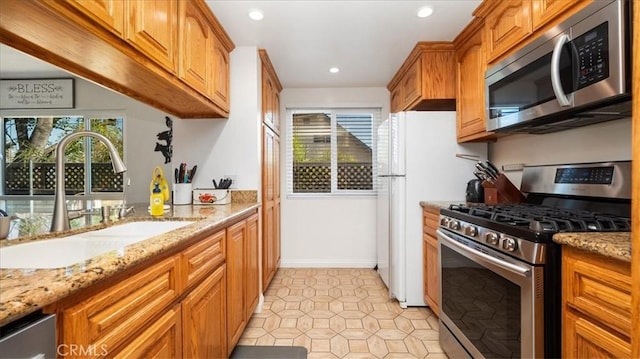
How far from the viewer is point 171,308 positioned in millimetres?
1050

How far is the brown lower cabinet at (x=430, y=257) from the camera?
85.7 inches

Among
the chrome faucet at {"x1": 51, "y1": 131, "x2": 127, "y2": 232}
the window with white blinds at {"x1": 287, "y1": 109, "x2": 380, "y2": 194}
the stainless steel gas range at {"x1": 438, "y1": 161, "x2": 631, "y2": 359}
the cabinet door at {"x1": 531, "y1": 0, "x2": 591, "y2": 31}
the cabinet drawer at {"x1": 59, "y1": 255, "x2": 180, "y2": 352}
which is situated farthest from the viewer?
the window with white blinds at {"x1": 287, "y1": 109, "x2": 380, "y2": 194}

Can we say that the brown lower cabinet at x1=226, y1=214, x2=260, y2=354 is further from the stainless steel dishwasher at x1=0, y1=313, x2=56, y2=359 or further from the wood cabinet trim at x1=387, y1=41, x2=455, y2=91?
the wood cabinet trim at x1=387, y1=41, x2=455, y2=91

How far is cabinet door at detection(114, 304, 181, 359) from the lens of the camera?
0.83 metres

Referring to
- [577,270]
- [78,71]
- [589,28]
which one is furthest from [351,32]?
[577,270]

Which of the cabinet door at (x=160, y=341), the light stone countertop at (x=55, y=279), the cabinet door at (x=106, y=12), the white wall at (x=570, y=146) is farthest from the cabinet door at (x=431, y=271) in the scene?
the cabinet door at (x=106, y=12)

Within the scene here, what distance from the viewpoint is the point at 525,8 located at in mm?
1606

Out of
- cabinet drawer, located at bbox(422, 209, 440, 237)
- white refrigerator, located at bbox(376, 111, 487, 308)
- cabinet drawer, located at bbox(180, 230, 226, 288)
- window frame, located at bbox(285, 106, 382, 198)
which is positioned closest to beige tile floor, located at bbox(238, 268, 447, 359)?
white refrigerator, located at bbox(376, 111, 487, 308)

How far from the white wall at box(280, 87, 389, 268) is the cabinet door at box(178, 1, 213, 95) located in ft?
5.66

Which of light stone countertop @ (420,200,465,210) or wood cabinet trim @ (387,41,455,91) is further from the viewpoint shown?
wood cabinet trim @ (387,41,455,91)

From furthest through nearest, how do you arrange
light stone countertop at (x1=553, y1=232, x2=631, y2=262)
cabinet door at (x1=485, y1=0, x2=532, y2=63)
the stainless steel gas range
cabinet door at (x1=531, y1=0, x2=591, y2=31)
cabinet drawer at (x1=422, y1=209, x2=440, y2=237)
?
→ cabinet drawer at (x1=422, y1=209, x2=440, y2=237) < cabinet door at (x1=485, y1=0, x2=532, y2=63) < cabinet door at (x1=531, y1=0, x2=591, y2=31) < the stainless steel gas range < light stone countertop at (x1=553, y1=232, x2=631, y2=262)

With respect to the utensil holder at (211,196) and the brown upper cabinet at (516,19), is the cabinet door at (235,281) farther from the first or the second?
the brown upper cabinet at (516,19)

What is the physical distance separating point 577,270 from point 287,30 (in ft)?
7.40

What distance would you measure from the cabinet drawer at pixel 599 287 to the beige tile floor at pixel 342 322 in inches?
43.8
